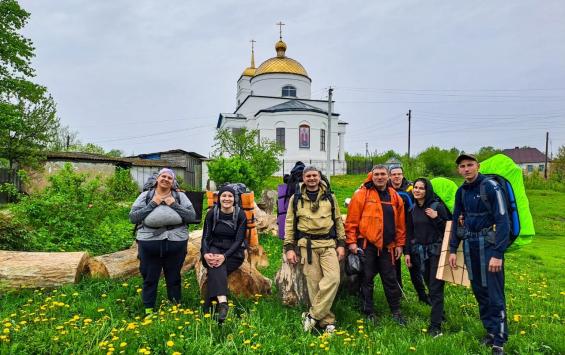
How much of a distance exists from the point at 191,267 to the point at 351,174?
32.1m

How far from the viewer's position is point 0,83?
1847 cm

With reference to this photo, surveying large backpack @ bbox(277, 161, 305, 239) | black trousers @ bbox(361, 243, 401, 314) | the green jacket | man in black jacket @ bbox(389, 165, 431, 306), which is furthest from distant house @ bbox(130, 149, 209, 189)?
black trousers @ bbox(361, 243, 401, 314)

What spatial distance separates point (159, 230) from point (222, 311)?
4.27ft

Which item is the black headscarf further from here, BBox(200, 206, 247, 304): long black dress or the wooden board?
BBox(200, 206, 247, 304): long black dress

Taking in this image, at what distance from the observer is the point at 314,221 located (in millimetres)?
4902

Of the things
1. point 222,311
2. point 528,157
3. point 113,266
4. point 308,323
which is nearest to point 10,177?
point 113,266

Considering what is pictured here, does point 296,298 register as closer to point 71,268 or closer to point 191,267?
point 191,267

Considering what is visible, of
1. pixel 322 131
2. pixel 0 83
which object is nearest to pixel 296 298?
pixel 0 83

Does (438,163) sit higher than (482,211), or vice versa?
(438,163)

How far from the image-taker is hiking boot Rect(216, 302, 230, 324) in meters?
4.57

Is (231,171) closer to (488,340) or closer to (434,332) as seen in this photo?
(434,332)

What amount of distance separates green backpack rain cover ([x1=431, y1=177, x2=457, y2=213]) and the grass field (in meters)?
1.51

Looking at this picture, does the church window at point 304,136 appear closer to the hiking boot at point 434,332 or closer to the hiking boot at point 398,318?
the hiking boot at point 398,318

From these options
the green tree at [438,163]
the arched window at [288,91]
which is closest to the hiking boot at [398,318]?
the green tree at [438,163]
